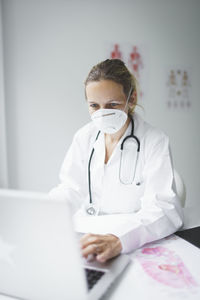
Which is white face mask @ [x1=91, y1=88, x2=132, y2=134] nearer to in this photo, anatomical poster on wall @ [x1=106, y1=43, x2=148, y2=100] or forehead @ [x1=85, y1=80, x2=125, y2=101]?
forehead @ [x1=85, y1=80, x2=125, y2=101]

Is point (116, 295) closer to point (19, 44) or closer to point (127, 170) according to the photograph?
point (127, 170)

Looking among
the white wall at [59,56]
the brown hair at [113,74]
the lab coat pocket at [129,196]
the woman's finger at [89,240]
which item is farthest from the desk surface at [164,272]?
the white wall at [59,56]

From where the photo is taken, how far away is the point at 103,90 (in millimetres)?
1179

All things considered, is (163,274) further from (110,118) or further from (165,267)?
(110,118)

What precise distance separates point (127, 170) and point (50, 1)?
1.77 m

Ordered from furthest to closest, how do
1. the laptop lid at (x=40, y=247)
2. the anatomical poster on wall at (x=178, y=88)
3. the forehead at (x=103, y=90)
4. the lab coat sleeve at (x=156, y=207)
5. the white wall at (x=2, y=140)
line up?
the anatomical poster on wall at (x=178, y=88) → the white wall at (x=2, y=140) → the forehead at (x=103, y=90) → the lab coat sleeve at (x=156, y=207) → the laptop lid at (x=40, y=247)

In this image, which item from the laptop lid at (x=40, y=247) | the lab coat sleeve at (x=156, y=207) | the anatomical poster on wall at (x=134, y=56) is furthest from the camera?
the anatomical poster on wall at (x=134, y=56)

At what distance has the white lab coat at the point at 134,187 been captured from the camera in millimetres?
958

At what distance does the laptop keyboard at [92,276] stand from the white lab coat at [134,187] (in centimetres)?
17

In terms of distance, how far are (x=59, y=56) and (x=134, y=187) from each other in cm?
157

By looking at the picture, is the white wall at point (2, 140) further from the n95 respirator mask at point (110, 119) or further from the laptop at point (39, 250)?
the laptop at point (39, 250)

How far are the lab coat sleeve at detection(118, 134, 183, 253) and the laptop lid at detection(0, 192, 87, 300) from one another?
0.34m

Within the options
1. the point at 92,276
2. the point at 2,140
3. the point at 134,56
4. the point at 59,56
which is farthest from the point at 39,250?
the point at 134,56

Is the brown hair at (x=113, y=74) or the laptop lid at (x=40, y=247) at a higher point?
the brown hair at (x=113, y=74)
